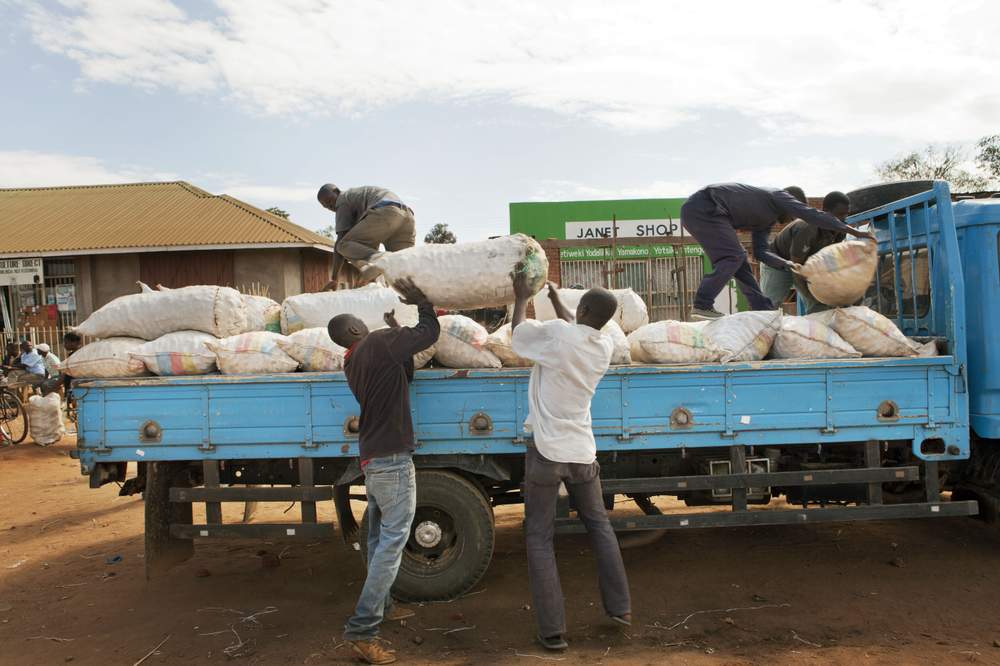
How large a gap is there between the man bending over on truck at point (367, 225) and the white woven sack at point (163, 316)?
1.09 m

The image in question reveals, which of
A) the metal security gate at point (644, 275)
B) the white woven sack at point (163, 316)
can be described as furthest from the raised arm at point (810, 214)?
the metal security gate at point (644, 275)

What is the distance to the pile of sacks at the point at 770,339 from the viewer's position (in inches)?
163

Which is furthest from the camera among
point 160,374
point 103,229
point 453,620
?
point 103,229

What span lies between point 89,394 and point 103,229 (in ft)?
47.6

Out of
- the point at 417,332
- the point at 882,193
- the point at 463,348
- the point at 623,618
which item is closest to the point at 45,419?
the point at 463,348

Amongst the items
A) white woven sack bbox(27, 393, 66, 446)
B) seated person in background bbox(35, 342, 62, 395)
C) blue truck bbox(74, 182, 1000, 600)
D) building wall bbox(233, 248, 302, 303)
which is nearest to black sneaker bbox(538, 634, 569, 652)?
blue truck bbox(74, 182, 1000, 600)

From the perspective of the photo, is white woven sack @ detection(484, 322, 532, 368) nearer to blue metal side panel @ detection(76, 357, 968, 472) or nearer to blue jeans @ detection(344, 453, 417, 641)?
blue metal side panel @ detection(76, 357, 968, 472)

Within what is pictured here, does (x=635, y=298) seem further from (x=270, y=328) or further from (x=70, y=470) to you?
(x=70, y=470)

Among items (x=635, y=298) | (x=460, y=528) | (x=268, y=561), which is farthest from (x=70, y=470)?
(x=635, y=298)

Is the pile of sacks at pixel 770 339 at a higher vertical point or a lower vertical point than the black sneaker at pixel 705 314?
Answer: lower

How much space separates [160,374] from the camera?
427cm

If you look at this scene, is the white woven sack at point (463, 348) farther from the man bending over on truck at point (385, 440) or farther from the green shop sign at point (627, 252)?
the green shop sign at point (627, 252)

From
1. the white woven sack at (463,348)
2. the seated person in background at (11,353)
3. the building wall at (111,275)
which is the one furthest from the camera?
the building wall at (111,275)

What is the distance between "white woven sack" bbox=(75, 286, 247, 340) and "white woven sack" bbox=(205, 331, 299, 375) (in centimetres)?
24
